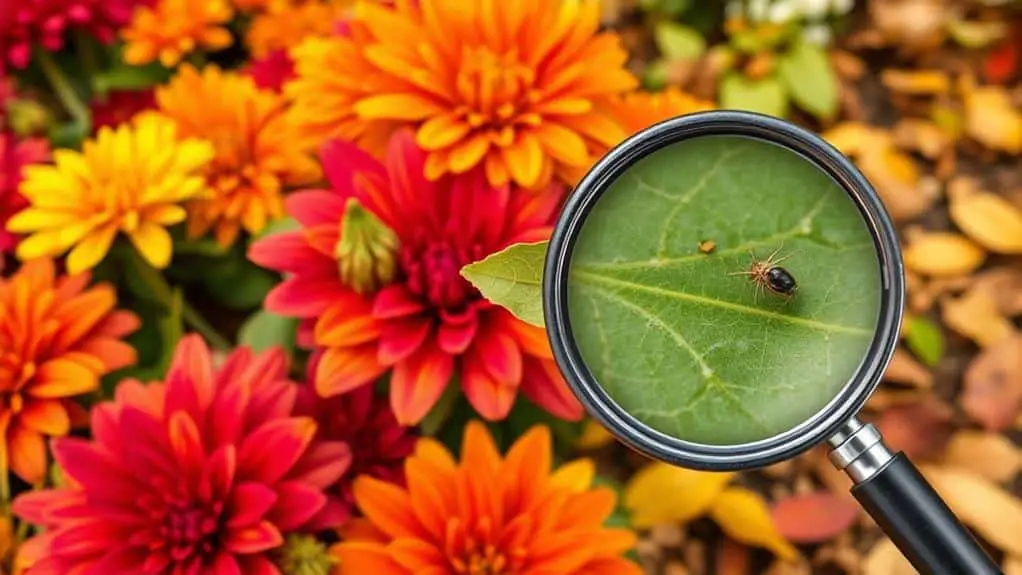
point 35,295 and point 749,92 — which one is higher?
point 35,295

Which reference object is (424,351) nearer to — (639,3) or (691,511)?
(691,511)

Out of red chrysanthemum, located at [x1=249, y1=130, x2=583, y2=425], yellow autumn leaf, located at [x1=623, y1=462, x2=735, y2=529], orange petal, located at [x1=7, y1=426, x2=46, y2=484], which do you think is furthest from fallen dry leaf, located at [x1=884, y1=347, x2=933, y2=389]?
orange petal, located at [x1=7, y1=426, x2=46, y2=484]

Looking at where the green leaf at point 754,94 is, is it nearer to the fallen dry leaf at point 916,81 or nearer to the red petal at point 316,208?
the fallen dry leaf at point 916,81

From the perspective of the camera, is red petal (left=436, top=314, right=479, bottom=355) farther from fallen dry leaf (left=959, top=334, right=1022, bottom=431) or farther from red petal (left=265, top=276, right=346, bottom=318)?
fallen dry leaf (left=959, top=334, right=1022, bottom=431)

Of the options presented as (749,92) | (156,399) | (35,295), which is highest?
(35,295)

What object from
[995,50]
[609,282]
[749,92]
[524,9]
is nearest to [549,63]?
[524,9]

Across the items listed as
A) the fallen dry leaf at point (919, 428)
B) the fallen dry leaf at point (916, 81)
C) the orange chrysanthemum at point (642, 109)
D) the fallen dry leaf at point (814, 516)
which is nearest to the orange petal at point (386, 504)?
the orange chrysanthemum at point (642, 109)

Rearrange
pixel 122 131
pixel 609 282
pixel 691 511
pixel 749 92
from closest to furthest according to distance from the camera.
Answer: pixel 609 282 → pixel 122 131 → pixel 691 511 → pixel 749 92

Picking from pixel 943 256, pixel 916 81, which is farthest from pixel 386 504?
pixel 916 81
